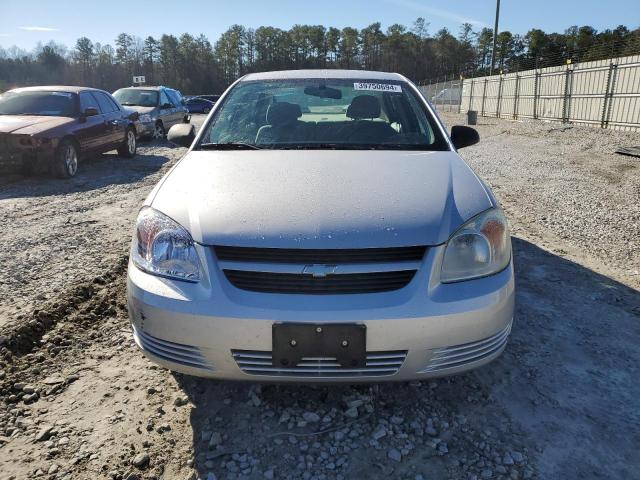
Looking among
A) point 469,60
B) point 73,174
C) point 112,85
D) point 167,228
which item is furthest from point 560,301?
point 112,85

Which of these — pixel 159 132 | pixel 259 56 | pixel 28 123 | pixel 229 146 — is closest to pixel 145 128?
pixel 159 132

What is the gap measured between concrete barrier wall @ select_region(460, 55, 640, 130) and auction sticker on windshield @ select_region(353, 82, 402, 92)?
47.4ft

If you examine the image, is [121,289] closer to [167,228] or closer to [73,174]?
[167,228]

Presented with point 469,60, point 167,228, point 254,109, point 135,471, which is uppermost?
point 469,60

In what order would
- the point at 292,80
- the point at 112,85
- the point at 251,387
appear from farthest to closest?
the point at 112,85, the point at 292,80, the point at 251,387

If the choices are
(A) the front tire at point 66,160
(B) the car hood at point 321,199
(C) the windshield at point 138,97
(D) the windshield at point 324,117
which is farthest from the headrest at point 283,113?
(C) the windshield at point 138,97

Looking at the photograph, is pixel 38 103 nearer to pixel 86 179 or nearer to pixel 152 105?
pixel 86 179

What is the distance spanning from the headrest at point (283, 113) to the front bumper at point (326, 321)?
1.52 metres

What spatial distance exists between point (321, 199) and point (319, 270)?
40 cm

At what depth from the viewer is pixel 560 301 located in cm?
345

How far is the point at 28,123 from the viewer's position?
7.91 metres

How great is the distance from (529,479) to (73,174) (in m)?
8.50

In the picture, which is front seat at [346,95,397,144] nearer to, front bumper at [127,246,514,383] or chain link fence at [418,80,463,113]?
front bumper at [127,246,514,383]

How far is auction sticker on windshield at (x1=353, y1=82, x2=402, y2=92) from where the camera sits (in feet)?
11.7
